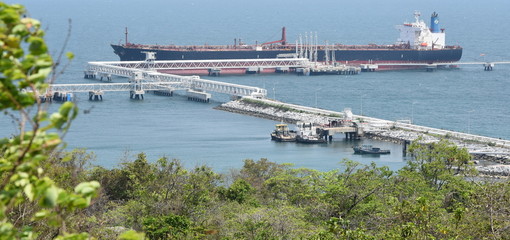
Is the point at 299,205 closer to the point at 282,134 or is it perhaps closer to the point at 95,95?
the point at 282,134

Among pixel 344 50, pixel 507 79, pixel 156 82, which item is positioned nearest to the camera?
pixel 156 82

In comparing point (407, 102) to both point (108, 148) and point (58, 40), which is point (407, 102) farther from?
point (58, 40)

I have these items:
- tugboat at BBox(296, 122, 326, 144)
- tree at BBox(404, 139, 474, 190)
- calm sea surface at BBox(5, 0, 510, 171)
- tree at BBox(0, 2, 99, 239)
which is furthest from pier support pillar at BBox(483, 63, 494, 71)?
tree at BBox(0, 2, 99, 239)

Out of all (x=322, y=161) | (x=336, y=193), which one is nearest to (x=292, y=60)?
(x=322, y=161)

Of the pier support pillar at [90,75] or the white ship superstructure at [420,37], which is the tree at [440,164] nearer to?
the pier support pillar at [90,75]

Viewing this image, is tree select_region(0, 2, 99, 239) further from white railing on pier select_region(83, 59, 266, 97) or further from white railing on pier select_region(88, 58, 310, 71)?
white railing on pier select_region(88, 58, 310, 71)

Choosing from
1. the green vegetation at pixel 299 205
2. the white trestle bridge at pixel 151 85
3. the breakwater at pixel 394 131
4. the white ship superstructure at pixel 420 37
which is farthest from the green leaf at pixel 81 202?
the white ship superstructure at pixel 420 37

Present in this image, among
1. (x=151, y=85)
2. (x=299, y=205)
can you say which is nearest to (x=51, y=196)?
(x=299, y=205)
